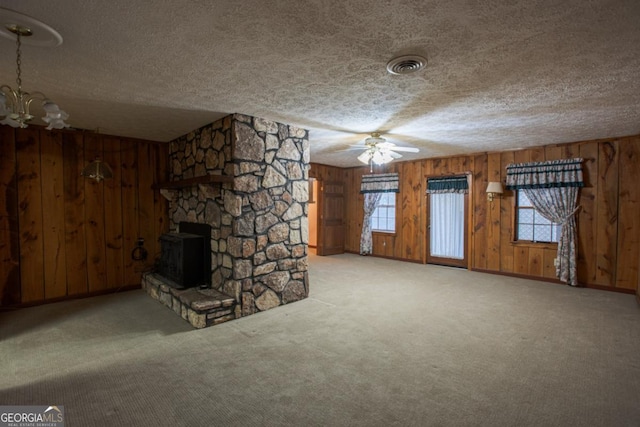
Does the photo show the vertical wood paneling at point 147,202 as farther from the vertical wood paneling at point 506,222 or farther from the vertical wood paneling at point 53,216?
the vertical wood paneling at point 506,222

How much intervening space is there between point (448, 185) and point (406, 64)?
4549 millimetres

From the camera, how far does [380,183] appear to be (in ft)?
23.5

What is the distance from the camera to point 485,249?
5.71 meters

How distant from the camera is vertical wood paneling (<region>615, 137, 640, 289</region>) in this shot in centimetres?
430

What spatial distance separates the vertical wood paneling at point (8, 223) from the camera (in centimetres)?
363

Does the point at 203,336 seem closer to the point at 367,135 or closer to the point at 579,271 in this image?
the point at 367,135

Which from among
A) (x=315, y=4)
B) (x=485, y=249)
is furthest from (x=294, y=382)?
(x=485, y=249)

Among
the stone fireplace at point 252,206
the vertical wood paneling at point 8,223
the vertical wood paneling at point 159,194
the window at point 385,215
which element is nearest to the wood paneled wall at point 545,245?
the window at point 385,215

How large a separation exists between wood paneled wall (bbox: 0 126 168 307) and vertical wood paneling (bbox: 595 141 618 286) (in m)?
6.70

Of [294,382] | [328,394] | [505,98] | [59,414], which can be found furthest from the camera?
[505,98]

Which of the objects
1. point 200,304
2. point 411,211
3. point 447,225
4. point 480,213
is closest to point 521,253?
point 480,213

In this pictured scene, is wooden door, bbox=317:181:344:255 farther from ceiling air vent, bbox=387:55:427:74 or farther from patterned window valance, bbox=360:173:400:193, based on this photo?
ceiling air vent, bbox=387:55:427:74

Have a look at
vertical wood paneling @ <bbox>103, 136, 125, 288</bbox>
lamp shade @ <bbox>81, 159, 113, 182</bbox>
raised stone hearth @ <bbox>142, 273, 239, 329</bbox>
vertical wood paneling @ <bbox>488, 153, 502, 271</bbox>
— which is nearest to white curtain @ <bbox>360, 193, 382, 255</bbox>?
vertical wood paneling @ <bbox>488, 153, 502, 271</bbox>

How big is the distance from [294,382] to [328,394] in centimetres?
28
